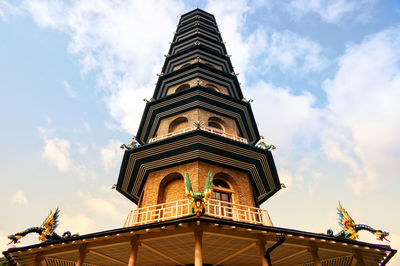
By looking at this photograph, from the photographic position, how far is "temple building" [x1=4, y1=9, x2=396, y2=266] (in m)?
11.1

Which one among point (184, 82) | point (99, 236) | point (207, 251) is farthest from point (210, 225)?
point (184, 82)

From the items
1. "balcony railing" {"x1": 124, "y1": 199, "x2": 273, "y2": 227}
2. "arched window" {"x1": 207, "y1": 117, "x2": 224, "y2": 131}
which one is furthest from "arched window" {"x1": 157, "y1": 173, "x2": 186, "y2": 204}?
"arched window" {"x1": 207, "y1": 117, "x2": 224, "y2": 131}

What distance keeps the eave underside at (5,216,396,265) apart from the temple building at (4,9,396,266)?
41mm

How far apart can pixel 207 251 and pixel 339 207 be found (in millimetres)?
7358

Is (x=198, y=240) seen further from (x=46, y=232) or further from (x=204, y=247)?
(x=46, y=232)

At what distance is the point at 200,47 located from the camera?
27.9 m

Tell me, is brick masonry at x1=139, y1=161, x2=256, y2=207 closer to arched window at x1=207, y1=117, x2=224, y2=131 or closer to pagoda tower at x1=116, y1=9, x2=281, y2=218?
pagoda tower at x1=116, y1=9, x2=281, y2=218

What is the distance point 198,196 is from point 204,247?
273 centimetres

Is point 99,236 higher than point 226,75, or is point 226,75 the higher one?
point 226,75

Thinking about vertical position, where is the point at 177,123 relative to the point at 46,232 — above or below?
above

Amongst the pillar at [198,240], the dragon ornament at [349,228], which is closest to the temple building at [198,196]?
the pillar at [198,240]

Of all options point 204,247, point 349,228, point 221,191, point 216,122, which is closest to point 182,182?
point 221,191

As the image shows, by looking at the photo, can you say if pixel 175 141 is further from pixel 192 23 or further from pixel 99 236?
pixel 192 23

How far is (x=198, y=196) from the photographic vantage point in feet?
35.7
